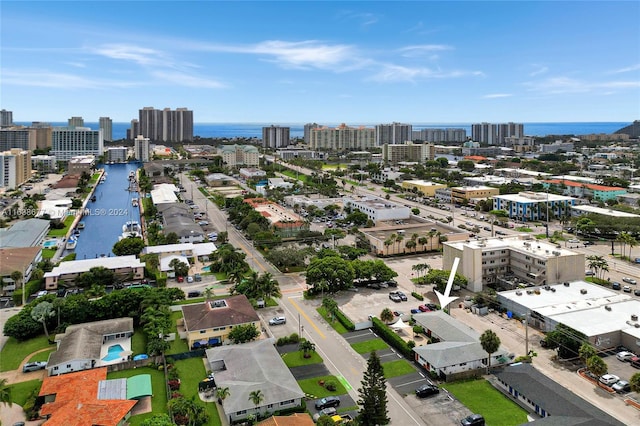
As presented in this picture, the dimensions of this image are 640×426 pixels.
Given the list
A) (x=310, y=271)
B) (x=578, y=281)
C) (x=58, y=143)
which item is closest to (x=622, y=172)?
(x=578, y=281)

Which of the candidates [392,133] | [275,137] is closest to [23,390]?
[392,133]

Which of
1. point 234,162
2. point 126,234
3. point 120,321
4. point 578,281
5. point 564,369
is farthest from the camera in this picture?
point 234,162

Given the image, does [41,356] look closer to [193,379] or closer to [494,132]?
[193,379]

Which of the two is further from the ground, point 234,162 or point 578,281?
point 234,162

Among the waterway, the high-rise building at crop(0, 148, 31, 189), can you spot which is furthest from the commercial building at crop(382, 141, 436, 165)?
the high-rise building at crop(0, 148, 31, 189)

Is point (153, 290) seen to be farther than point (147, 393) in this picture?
Yes

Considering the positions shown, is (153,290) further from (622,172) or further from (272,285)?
(622,172)
